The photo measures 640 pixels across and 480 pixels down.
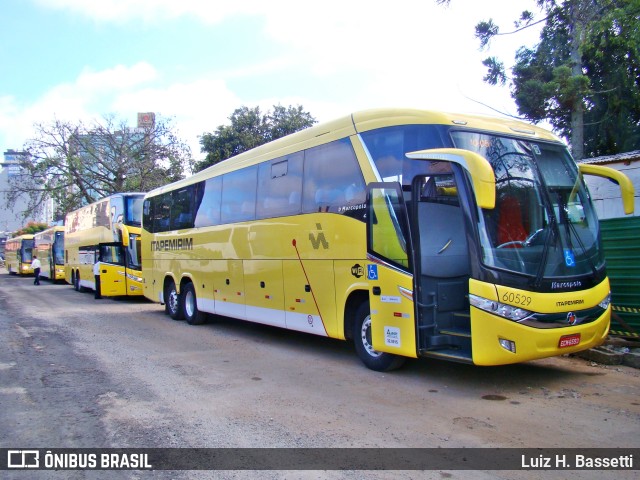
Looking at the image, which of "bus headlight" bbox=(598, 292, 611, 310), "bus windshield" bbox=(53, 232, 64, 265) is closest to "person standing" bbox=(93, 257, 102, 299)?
"bus windshield" bbox=(53, 232, 64, 265)

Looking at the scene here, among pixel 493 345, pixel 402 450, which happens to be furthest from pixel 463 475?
pixel 493 345

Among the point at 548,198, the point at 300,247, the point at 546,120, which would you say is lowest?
the point at 300,247

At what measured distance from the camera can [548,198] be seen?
6.56 meters

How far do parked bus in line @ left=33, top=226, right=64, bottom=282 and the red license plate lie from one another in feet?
104

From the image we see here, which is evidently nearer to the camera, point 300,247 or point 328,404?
point 328,404

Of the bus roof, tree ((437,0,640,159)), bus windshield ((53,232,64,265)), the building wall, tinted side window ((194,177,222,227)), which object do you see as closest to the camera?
the bus roof

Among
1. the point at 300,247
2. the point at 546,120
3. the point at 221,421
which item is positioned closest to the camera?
the point at 221,421

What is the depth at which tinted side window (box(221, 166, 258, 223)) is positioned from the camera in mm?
10414

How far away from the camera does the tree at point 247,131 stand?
32875mm

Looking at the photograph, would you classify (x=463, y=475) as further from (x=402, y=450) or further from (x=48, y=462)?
(x=48, y=462)

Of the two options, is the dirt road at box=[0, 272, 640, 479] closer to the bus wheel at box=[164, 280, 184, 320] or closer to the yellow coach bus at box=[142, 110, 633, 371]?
the yellow coach bus at box=[142, 110, 633, 371]

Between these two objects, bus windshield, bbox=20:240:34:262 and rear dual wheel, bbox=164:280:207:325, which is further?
bus windshield, bbox=20:240:34:262

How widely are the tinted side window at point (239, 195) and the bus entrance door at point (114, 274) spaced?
9.86 m

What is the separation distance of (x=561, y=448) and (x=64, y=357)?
7.79m
